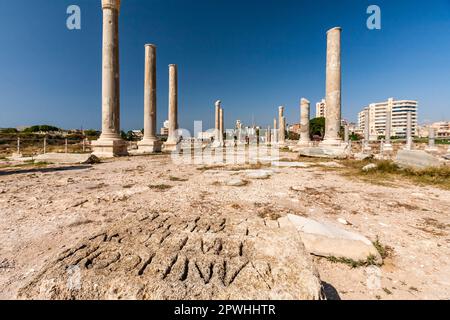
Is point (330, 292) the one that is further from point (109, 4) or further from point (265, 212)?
point (109, 4)

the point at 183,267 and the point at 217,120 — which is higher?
the point at 217,120

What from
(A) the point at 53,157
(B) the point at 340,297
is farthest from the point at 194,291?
(A) the point at 53,157

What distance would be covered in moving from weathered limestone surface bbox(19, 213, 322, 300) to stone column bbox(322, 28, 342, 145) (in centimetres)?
1193

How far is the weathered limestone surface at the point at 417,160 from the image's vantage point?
21.4ft

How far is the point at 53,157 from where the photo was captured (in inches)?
377

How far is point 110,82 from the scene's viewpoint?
12203 mm

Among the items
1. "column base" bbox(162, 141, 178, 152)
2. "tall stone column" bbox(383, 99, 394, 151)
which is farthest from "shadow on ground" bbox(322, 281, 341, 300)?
"column base" bbox(162, 141, 178, 152)

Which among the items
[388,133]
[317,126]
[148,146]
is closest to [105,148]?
[148,146]

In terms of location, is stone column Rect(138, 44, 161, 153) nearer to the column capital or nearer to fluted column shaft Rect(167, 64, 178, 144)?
fluted column shaft Rect(167, 64, 178, 144)

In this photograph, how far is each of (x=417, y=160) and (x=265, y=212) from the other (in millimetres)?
6240

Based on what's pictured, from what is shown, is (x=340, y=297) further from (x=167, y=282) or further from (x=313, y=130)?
(x=313, y=130)

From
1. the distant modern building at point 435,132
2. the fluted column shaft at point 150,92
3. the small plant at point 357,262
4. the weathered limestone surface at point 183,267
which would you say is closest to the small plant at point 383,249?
the small plant at point 357,262

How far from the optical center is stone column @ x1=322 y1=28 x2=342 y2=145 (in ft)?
40.1

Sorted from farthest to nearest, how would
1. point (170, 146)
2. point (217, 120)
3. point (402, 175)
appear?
point (217, 120) → point (170, 146) → point (402, 175)
